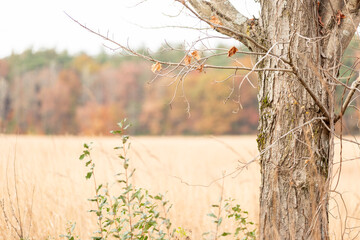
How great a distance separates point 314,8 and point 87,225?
2533 mm

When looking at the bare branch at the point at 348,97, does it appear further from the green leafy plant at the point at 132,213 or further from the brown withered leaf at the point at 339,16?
the green leafy plant at the point at 132,213

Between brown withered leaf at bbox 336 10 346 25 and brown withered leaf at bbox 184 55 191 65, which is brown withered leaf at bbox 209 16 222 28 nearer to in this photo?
brown withered leaf at bbox 184 55 191 65

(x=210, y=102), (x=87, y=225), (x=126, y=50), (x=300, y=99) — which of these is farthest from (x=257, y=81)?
(x=210, y=102)

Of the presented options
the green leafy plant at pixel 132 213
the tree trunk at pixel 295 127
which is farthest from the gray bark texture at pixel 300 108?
the green leafy plant at pixel 132 213

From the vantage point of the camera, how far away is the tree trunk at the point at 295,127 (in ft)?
7.89

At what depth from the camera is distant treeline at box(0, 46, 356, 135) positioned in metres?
32.3

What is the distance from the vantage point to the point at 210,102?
32.7 meters

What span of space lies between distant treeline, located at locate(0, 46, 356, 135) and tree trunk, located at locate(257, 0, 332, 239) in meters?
26.7

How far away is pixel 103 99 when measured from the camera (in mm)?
40781

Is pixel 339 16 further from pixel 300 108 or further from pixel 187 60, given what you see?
pixel 187 60

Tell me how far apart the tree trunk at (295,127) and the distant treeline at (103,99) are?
87.6 feet

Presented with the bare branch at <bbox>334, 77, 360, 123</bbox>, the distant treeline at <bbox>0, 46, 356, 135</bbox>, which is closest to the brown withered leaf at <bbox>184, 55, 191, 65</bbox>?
the bare branch at <bbox>334, 77, 360, 123</bbox>

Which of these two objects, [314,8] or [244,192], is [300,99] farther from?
[244,192]

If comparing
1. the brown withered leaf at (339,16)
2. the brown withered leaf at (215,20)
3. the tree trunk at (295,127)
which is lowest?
the tree trunk at (295,127)
